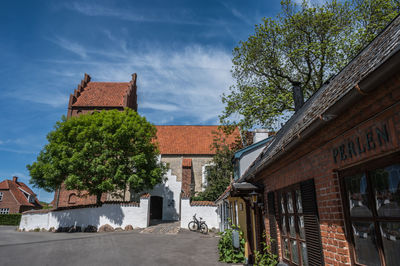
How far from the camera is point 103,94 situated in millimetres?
33125

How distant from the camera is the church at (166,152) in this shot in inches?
1046

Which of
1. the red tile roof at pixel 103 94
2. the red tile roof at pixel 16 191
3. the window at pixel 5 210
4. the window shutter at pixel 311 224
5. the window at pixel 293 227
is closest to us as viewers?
the window shutter at pixel 311 224

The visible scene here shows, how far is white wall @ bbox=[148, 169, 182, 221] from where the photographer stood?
26484mm

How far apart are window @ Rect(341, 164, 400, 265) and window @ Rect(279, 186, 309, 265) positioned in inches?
51.8

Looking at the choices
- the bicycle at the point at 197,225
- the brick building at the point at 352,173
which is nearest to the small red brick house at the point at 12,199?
the bicycle at the point at 197,225

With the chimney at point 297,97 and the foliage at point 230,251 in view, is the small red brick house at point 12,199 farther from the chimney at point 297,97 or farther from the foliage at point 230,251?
the chimney at point 297,97

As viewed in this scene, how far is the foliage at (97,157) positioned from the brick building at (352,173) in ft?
56.2

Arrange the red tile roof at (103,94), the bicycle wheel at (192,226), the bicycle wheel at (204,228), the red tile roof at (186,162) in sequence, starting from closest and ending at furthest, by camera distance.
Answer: the bicycle wheel at (204,228)
the bicycle wheel at (192,226)
the red tile roof at (186,162)
the red tile roof at (103,94)

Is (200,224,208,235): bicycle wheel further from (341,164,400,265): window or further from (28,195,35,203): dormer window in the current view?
(28,195,35,203): dormer window

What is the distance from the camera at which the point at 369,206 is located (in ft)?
8.95

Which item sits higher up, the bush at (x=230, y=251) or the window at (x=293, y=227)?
the window at (x=293, y=227)

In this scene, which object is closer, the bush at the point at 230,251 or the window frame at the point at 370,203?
the window frame at the point at 370,203

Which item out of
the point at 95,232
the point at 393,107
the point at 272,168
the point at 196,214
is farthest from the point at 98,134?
the point at 393,107

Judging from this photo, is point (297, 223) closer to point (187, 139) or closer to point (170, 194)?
point (170, 194)
